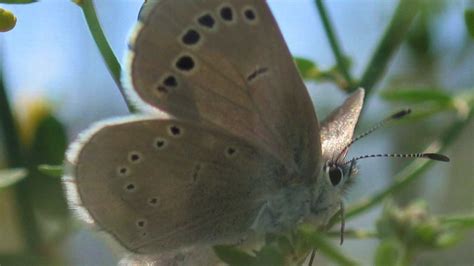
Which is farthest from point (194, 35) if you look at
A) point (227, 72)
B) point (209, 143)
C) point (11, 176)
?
point (11, 176)

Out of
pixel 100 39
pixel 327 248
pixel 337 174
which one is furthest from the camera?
pixel 337 174

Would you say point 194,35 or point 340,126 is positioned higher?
point 194,35

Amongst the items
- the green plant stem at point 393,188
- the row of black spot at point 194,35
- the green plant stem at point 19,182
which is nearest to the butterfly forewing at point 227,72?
the row of black spot at point 194,35

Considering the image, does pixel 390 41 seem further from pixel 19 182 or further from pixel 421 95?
pixel 19 182

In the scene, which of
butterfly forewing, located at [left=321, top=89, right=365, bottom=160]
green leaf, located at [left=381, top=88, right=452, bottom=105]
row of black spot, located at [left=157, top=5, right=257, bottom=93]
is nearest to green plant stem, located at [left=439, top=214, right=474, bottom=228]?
butterfly forewing, located at [left=321, top=89, right=365, bottom=160]

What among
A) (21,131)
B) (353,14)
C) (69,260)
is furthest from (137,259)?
(353,14)

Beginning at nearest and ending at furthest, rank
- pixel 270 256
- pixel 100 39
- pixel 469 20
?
pixel 270 256 → pixel 100 39 → pixel 469 20
